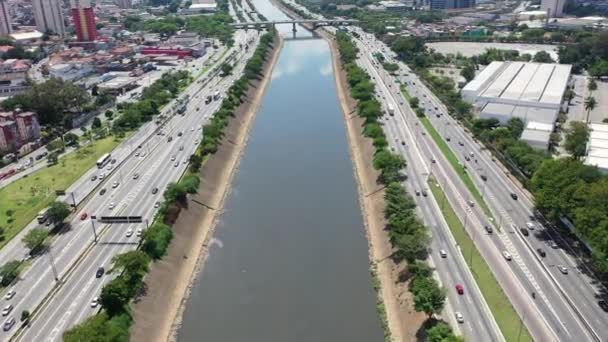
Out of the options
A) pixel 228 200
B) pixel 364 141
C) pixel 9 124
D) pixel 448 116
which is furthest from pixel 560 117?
pixel 9 124

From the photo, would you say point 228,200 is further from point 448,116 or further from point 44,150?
point 448,116

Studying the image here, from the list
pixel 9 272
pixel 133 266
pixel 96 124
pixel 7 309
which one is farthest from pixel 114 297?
pixel 96 124

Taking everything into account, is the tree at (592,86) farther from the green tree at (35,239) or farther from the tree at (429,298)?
the green tree at (35,239)

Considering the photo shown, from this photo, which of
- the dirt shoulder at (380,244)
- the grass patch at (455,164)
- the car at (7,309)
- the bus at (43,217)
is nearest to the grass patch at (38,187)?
the bus at (43,217)

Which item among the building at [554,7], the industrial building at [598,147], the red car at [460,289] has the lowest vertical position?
the red car at [460,289]

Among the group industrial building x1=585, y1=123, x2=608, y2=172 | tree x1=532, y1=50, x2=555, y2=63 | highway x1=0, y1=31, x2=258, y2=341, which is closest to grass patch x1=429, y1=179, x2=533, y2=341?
industrial building x1=585, y1=123, x2=608, y2=172

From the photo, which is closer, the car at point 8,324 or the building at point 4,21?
the car at point 8,324

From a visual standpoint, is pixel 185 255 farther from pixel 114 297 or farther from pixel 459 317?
pixel 459 317
